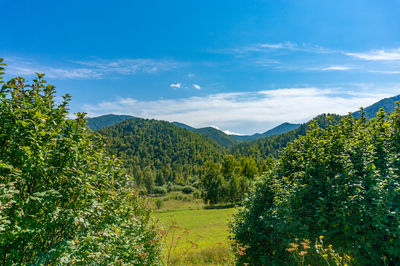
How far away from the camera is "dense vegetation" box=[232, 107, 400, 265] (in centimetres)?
438

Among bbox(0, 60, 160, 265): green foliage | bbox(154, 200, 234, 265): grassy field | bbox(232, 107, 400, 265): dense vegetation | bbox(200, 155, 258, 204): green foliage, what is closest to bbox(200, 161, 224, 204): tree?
bbox(200, 155, 258, 204): green foliage

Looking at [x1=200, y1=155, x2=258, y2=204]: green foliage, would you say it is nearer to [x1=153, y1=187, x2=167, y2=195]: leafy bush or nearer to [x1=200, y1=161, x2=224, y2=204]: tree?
[x1=200, y1=161, x2=224, y2=204]: tree

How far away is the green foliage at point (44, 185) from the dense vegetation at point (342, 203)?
4713 millimetres

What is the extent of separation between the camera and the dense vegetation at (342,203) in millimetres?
4375

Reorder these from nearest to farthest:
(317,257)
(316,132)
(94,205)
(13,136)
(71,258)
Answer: (13,136) → (71,258) → (94,205) → (317,257) → (316,132)

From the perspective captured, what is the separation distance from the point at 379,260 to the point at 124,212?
256 inches

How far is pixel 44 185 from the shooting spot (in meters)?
4.42

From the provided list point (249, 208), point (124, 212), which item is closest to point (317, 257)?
point (249, 208)

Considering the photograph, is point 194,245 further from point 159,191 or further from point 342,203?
point 159,191

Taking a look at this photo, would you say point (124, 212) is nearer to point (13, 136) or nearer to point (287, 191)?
point (13, 136)

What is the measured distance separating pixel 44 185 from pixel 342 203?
255 inches

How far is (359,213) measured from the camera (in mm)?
4465

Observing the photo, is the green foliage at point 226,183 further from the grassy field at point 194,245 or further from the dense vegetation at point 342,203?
the dense vegetation at point 342,203

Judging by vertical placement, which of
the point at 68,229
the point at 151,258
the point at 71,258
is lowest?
the point at 151,258
